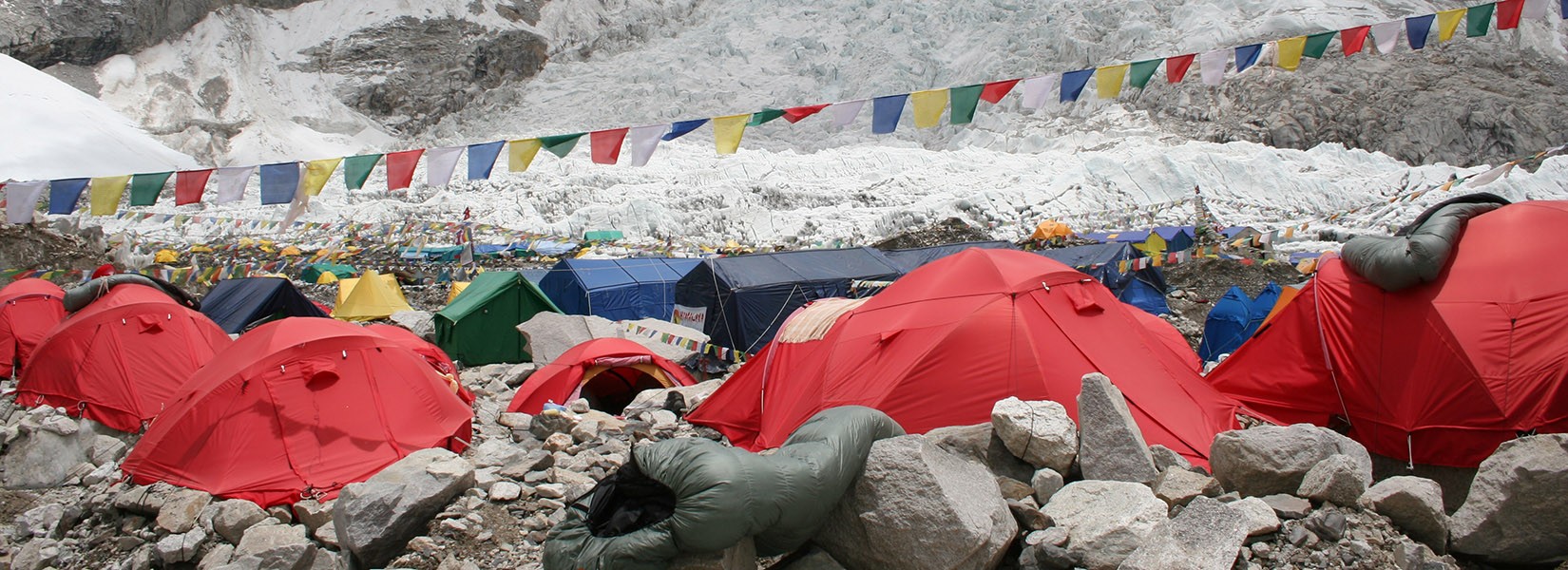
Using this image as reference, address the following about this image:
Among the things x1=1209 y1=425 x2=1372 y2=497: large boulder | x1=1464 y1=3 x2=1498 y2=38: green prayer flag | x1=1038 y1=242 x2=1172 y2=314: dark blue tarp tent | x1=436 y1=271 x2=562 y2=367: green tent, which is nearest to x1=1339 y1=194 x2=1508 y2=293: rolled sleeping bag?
x1=1209 y1=425 x2=1372 y2=497: large boulder

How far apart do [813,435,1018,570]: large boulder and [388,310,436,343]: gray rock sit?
1213cm

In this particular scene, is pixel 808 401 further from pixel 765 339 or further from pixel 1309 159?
pixel 1309 159

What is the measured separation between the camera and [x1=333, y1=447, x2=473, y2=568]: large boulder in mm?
4578

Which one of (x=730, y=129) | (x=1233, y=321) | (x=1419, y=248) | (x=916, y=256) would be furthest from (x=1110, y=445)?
(x=916, y=256)

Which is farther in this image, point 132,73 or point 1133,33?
point 132,73

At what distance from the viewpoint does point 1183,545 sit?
10.9 feet

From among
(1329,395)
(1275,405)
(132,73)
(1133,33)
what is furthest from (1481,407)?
(132,73)

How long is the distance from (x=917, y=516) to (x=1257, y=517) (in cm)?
140

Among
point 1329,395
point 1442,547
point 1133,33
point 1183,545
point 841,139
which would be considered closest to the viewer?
point 1183,545

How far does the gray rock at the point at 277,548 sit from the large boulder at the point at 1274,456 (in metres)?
4.78

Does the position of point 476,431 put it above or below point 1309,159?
above

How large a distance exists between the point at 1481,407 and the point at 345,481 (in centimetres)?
707

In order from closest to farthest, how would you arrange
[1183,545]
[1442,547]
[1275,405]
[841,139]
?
1. [1183,545]
2. [1442,547]
3. [1275,405]
4. [841,139]

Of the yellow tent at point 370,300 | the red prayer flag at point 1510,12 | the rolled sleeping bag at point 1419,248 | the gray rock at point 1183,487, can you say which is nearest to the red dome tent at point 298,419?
the gray rock at point 1183,487
